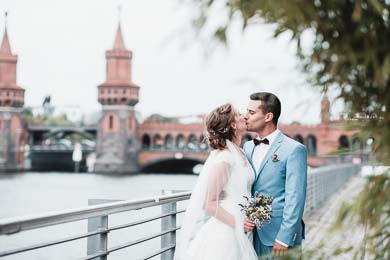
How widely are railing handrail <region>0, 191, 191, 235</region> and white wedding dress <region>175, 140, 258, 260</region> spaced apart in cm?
37

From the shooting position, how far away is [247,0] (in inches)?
49.1

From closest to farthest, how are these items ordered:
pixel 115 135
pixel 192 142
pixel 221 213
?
pixel 221 213
pixel 115 135
pixel 192 142

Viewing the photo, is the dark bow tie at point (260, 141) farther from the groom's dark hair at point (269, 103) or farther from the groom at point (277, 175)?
the groom's dark hair at point (269, 103)

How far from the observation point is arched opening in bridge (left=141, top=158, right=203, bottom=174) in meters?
56.9

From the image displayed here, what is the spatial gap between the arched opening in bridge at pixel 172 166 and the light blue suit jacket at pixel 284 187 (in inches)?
2049

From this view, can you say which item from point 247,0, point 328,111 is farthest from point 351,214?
point 247,0

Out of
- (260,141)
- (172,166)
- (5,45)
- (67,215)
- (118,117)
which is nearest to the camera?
(67,215)

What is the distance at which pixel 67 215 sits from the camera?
2.51 metres

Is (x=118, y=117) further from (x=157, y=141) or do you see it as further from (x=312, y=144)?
(x=312, y=144)

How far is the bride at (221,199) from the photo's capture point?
275 centimetres

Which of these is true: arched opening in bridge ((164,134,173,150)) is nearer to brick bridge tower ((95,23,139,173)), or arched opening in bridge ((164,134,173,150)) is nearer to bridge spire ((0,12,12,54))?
brick bridge tower ((95,23,139,173))

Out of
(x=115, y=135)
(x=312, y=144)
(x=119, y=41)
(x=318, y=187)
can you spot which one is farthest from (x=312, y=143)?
(x=318, y=187)

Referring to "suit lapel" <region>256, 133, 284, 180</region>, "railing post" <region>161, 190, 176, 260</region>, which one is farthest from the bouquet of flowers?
"railing post" <region>161, 190, 176, 260</region>

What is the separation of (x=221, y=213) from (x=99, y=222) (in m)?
0.61
